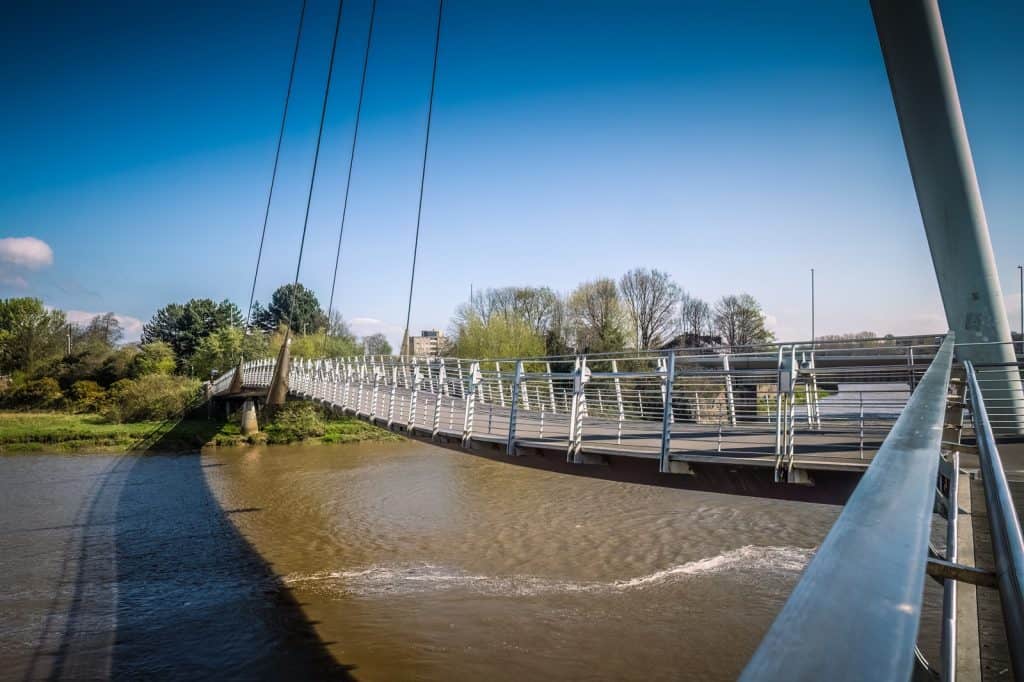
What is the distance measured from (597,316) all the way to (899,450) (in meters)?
52.1

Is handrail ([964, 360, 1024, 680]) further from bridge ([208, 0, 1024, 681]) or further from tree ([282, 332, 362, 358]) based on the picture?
tree ([282, 332, 362, 358])

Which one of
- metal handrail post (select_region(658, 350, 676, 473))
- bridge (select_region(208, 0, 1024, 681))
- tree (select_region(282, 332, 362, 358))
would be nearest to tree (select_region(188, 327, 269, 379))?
tree (select_region(282, 332, 362, 358))

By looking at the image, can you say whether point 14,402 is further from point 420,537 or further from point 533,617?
point 533,617

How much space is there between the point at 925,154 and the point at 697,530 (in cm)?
1173

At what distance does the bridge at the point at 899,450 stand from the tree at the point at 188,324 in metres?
60.5

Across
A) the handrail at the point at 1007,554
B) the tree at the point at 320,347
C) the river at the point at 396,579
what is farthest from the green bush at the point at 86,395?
the handrail at the point at 1007,554

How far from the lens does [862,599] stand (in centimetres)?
65

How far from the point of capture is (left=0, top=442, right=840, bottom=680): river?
10.4 m

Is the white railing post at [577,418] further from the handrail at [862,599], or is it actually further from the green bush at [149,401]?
the green bush at [149,401]

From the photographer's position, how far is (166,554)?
16.5 m

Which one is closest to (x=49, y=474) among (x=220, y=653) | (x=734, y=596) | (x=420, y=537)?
(x=420, y=537)

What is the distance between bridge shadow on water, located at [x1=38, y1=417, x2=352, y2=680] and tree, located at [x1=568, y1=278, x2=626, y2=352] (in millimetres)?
34259

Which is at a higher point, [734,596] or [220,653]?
[734,596]

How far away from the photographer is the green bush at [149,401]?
141ft
